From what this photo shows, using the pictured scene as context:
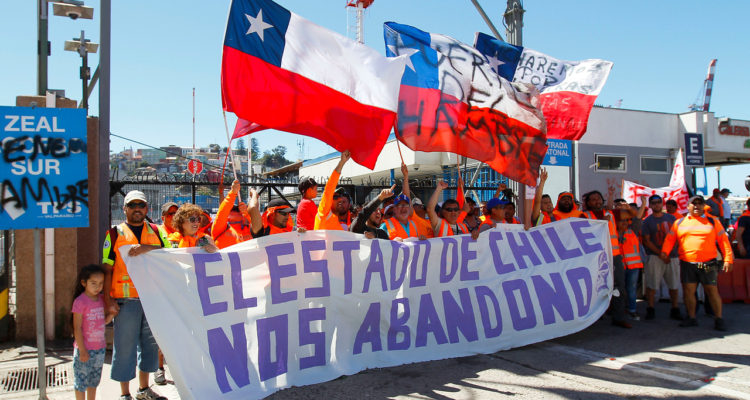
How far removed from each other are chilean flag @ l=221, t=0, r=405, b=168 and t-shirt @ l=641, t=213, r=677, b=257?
5.03 meters

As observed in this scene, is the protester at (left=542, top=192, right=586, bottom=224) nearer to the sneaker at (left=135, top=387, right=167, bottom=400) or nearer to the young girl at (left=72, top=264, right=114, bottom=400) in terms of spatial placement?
the sneaker at (left=135, top=387, right=167, bottom=400)

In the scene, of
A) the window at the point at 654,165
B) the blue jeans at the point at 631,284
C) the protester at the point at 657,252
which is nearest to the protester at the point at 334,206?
the blue jeans at the point at 631,284

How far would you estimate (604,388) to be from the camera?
15.5 ft

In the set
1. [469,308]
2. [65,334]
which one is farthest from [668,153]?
[65,334]

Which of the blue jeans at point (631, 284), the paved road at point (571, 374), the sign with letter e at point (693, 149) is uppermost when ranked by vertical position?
the sign with letter e at point (693, 149)

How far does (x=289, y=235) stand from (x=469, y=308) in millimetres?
2239

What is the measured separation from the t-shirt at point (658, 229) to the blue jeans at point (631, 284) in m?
0.95

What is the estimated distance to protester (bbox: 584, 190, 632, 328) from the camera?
7.18m

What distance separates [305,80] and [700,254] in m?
5.61

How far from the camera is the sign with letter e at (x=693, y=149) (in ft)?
59.3

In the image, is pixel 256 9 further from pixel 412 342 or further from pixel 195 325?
pixel 412 342

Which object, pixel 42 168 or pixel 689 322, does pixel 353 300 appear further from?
pixel 689 322

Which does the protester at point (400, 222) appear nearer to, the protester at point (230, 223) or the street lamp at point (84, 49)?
the protester at point (230, 223)

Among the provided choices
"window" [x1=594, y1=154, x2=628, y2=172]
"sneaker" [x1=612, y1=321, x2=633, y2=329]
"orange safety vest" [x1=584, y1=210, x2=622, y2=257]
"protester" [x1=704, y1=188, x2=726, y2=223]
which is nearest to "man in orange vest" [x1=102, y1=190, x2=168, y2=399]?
"orange safety vest" [x1=584, y1=210, x2=622, y2=257]
